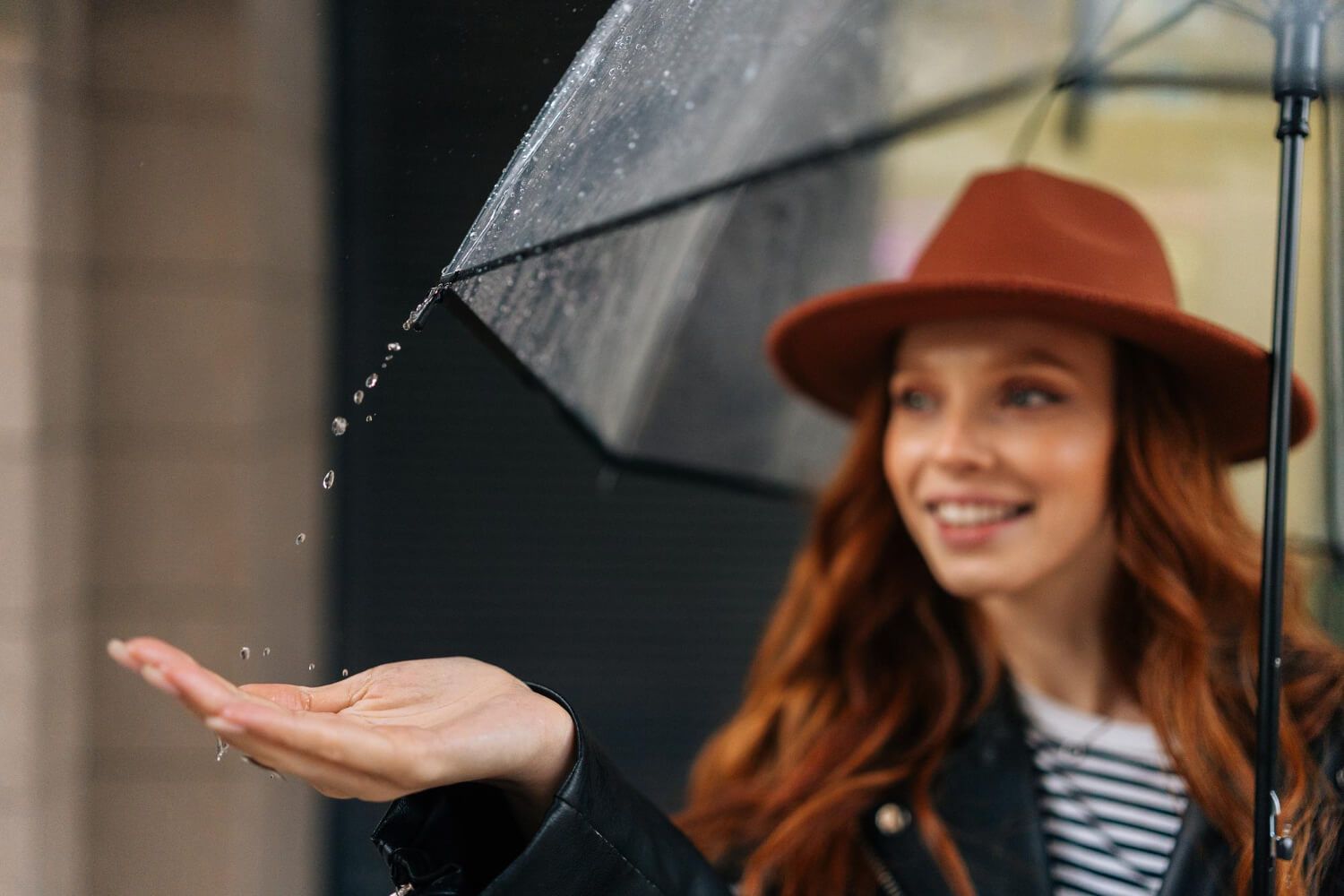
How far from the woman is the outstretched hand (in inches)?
7.8

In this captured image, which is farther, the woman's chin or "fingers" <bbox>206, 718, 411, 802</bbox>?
the woman's chin

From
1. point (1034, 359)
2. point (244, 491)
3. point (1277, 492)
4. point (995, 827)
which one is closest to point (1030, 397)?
point (1034, 359)

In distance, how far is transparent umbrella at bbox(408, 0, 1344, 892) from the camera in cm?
126

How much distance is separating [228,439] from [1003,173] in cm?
200

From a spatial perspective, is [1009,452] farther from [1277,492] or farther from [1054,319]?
[1277,492]

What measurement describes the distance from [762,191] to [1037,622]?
0.94m

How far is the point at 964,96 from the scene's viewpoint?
2.24 m

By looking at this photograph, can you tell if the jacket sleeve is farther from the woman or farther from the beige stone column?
the beige stone column

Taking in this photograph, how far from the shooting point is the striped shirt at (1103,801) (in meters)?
1.75

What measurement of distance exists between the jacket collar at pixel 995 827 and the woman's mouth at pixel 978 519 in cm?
38

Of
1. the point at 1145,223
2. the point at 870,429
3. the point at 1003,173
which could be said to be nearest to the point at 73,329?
the point at 870,429

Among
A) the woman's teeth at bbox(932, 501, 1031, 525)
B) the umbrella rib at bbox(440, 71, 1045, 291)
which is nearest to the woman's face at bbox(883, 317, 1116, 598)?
the woman's teeth at bbox(932, 501, 1031, 525)

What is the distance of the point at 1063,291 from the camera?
1640mm

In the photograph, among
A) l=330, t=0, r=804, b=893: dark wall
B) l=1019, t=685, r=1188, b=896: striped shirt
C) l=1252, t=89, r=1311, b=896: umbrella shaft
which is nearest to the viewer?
l=1252, t=89, r=1311, b=896: umbrella shaft
